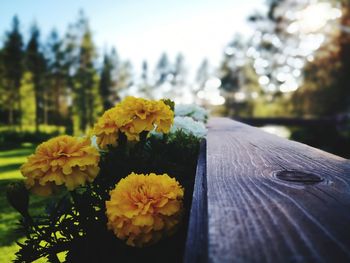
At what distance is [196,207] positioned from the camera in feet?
3.56

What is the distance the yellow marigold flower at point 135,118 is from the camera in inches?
63.9

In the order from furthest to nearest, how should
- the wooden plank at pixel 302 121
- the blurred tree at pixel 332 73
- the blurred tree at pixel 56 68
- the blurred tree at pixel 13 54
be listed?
1. the blurred tree at pixel 56 68
2. the blurred tree at pixel 13 54
3. the blurred tree at pixel 332 73
4. the wooden plank at pixel 302 121

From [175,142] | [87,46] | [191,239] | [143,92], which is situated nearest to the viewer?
[191,239]

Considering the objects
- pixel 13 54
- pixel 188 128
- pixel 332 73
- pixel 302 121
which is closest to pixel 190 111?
pixel 188 128

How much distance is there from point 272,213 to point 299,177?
40 centimetres

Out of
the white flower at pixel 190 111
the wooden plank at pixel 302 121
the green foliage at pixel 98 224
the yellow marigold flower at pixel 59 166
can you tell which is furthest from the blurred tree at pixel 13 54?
the yellow marigold flower at pixel 59 166

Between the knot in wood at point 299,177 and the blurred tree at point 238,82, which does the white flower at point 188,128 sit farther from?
the blurred tree at point 238,82

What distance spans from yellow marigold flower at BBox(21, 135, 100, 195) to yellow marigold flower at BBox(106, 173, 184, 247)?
257 mm

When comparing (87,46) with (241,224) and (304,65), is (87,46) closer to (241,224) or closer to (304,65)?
(304,65)

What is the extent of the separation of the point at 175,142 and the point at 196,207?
1.21m

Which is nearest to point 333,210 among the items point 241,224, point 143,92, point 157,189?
point 241,224

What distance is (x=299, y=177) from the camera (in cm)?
116

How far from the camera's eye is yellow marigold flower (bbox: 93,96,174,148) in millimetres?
1622

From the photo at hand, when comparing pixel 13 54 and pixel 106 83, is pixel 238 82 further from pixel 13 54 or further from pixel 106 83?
pixel 13 54
